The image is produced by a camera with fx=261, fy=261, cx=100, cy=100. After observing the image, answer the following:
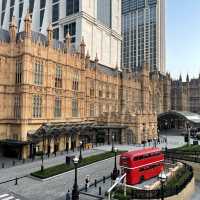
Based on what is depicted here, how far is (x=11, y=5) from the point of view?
126375 millimetres

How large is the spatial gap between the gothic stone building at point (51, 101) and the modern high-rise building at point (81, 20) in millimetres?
31140

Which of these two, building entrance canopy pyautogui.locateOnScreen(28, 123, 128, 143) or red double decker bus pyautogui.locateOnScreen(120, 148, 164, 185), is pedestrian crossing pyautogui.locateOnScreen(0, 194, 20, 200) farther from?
building entrance canopy pyautogui.locateOnScreen(28, 123, 128, 143)

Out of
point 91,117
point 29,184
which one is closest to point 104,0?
point 91,117

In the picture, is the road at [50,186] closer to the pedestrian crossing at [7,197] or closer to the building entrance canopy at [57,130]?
the pedestrian crossing at [7,197]

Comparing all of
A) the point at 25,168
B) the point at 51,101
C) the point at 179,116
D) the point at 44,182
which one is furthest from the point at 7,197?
the point at 179,116

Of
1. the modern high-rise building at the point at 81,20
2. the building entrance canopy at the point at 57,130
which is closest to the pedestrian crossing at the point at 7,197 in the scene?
the building entrance canopy at the point at 57,130

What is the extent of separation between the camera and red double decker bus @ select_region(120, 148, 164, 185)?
109ft

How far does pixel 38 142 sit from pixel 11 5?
96.4 m

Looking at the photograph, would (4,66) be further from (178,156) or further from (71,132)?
(178,156)

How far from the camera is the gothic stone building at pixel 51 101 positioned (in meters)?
51.8

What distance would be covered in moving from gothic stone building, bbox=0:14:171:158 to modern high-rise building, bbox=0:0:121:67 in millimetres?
31140

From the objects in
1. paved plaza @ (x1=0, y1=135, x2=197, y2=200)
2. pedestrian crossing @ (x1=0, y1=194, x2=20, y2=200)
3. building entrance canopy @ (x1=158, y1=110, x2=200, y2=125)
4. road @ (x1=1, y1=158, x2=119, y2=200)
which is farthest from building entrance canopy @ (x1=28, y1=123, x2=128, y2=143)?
building entrance canopy @ (x1=158, y1=110, x2=200, y2=125)

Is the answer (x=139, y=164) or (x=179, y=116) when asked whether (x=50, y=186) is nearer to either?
(x=139, y=164)

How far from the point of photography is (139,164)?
112ft
